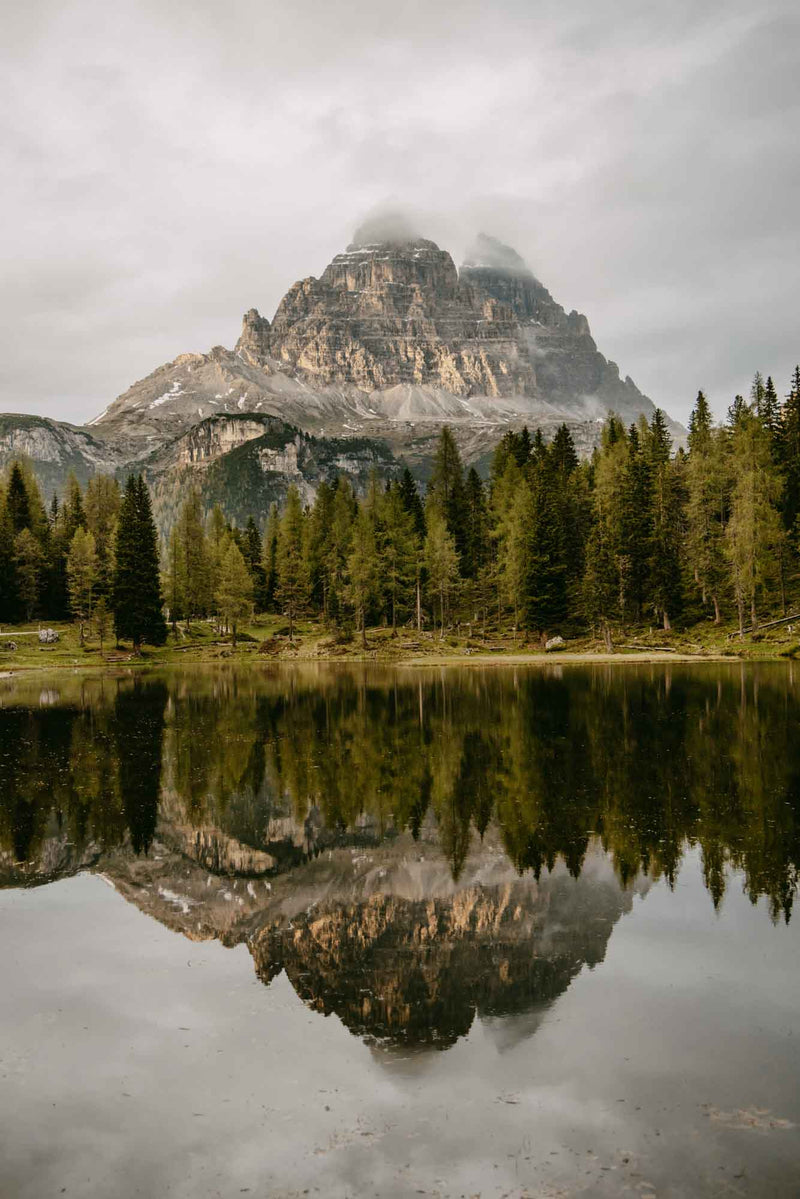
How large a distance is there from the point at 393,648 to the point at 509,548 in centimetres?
1767

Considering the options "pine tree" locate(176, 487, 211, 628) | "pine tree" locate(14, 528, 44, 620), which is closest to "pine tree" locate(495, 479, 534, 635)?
"pine tree" locate(176, 487, 211, 628)

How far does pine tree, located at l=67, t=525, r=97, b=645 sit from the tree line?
27 cm

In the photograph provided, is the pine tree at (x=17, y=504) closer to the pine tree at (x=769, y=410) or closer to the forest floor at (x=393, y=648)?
the forest floor at (x=393, y=648)

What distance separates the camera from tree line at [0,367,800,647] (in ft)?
287

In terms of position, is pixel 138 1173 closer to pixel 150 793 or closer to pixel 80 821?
pixel 80 821

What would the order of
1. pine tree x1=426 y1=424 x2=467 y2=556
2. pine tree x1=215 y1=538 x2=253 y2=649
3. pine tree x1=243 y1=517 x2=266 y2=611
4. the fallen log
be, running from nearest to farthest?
the fallen log < pine tree x1=215 y1=538 x2=253 y2=649 < pine tree x1=426 y1=424 x2=467 y2=556 < pine tree x1=243 y1=517 x2=266 y2=611

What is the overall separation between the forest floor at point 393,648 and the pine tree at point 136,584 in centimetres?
340

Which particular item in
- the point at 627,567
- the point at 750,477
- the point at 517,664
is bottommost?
the point at 517,664

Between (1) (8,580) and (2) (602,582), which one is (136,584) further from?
(2) (602,582)

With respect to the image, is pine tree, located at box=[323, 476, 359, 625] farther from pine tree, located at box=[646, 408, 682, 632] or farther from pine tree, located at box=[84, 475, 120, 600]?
pine tree, located at box=[646, 408, 682, 632]

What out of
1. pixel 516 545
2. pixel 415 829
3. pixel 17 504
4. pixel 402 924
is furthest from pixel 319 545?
pixel 402 924

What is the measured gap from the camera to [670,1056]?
9641mm

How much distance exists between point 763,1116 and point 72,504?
133726 millimetres

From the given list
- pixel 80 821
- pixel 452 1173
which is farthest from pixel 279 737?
pixel 452 1173
